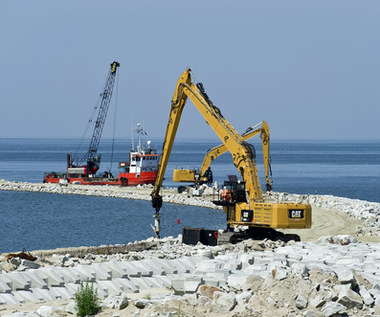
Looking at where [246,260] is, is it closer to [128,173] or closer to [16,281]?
[16,281]

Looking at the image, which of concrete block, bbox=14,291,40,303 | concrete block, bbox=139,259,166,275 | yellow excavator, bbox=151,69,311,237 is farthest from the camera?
yellow excavator, bbox=151,69,311,237

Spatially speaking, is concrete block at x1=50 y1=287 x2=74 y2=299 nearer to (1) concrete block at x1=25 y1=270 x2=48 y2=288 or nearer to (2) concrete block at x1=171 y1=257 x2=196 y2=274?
(1) concrete block at x1=25 y1=270 x2=48 y2=288

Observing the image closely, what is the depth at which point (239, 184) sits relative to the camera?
2958 cm

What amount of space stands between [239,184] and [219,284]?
41.9 feet

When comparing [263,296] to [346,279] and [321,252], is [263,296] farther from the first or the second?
[321,252]

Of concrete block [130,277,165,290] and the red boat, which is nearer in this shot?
concrete block [130,277,165,290]

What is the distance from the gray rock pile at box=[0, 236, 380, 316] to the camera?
1539 cm

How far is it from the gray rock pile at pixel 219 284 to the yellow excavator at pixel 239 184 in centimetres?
374

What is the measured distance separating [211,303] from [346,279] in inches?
118

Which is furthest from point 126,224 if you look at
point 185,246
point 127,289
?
point 127,289

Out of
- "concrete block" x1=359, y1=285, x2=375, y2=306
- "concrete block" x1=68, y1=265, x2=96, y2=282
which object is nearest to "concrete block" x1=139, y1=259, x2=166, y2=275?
"concrete block" x1=68, y1=265, x2=96, y2=282

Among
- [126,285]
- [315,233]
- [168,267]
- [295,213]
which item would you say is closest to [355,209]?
[315,233]

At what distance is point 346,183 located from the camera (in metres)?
93.7

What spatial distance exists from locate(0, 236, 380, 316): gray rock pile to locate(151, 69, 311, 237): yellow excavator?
3742 mm
